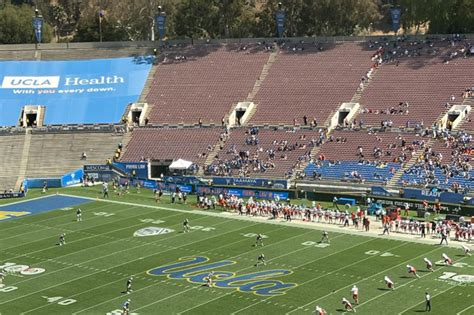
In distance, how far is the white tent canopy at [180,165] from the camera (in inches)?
2879

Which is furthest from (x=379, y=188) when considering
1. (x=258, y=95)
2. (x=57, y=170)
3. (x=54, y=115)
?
(x=54, y=115)

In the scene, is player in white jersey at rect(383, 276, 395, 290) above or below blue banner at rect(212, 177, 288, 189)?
below

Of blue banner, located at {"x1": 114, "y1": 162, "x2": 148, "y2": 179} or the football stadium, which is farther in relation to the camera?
blue banner, located at {"x1": 114, "y1": 162, "x2": 148, "y2": 179}

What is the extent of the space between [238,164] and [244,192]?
6.21 m

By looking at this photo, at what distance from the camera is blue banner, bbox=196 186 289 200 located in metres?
65.9

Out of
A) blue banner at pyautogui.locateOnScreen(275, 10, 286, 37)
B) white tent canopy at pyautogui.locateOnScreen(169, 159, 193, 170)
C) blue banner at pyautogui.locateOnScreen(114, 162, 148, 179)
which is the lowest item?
blue banner at pyautogui.locateOnScreen(114, 162, 148, 179)

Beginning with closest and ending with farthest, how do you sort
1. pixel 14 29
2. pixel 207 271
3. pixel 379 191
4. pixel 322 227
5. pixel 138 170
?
pixel 207 271, pixel 322 227, pixel 379 191, pixel 138 170, pixel 14 29

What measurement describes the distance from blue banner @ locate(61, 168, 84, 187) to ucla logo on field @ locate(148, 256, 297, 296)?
2789 centimetres

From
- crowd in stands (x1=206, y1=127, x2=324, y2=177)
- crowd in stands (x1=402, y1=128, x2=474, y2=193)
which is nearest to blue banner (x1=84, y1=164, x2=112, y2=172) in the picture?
crowd in stands (x1=206, y1=127, x2=324, y2=177)

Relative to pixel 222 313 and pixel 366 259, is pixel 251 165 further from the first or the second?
pixel 222 313

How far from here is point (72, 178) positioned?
7469 cm

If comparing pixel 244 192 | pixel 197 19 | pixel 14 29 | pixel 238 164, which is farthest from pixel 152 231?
pixel 14 29

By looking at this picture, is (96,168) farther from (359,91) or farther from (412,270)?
(412,270)

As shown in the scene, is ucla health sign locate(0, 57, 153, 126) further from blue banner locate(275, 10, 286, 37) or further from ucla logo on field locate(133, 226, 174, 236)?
ucla logo on field locate(133, 226, 174, 236)
